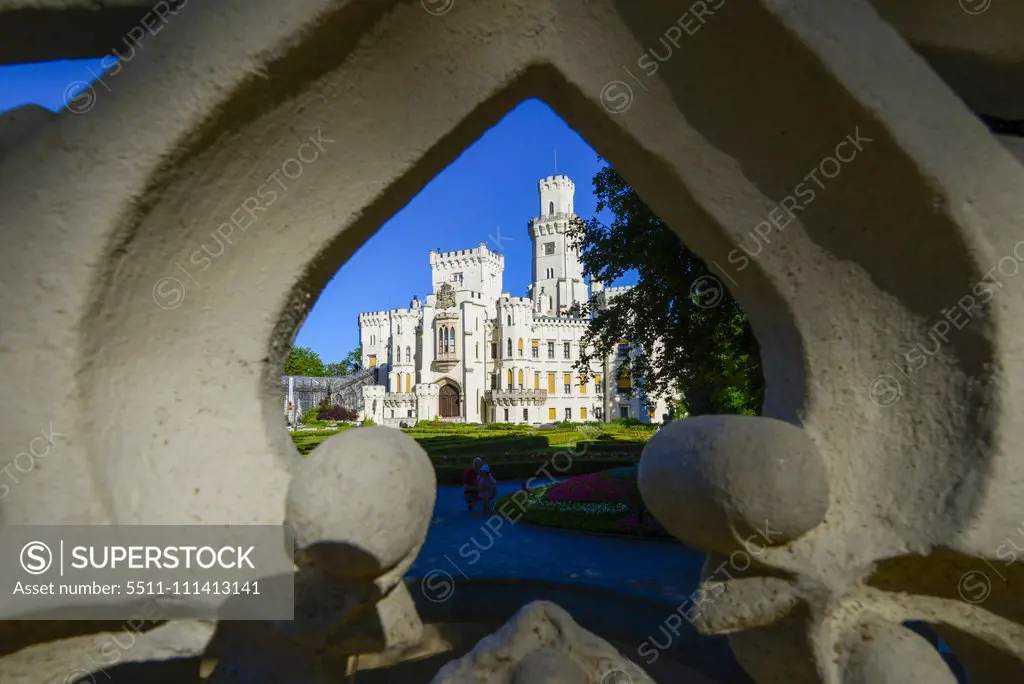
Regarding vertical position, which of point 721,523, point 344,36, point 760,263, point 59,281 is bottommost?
point 721,523

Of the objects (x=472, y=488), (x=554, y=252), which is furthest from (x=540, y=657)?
(x=554, y=252)

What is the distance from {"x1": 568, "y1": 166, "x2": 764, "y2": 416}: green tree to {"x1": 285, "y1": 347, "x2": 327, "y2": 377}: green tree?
47.0 meters

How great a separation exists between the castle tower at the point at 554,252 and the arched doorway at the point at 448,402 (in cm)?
1301

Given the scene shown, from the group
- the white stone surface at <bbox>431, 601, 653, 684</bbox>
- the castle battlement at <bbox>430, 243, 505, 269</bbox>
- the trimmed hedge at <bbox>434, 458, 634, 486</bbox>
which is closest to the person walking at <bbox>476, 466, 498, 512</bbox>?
the trimmed hedge at <bbox>434, 458, 634, 486</bbox>

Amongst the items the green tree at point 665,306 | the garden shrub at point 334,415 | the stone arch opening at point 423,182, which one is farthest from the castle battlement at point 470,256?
the stone arch opening at point 423,182

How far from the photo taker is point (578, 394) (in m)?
47.6

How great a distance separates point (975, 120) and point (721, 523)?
4.44 ft

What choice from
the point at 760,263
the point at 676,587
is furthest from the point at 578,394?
the point at 760,263

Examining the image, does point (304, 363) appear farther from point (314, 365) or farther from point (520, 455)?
point (520, 455)

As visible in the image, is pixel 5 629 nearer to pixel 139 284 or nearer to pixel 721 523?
pixel 139 284

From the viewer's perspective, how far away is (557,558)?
25.2ft

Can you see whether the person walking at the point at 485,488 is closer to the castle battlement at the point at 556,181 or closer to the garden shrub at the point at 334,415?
the garden shrub at the point at 334,415

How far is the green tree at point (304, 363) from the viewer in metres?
55.5

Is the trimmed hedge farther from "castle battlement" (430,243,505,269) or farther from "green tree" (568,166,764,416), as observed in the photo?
"castle battlement" (430,243,505,269)
